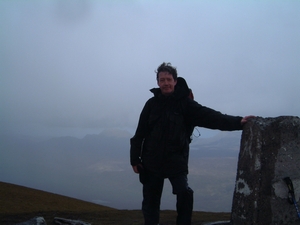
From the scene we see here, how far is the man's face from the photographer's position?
4.39 meters

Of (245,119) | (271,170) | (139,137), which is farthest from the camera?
(139,137)

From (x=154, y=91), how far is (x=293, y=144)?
1.99 m

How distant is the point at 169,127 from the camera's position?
4.31m

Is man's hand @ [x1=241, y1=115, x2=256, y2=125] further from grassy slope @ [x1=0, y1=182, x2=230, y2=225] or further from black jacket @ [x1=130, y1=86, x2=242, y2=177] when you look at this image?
grassy slope @ [x1=0, y1=182, x2=230, y2=225]

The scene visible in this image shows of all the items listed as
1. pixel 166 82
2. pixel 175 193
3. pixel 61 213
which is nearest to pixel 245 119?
pixel 166 82

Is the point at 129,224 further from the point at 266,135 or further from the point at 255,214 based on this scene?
the point at 266,135

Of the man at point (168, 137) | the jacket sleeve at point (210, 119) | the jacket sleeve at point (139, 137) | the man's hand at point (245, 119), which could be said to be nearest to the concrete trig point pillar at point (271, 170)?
the man's hand at point (245, 119)

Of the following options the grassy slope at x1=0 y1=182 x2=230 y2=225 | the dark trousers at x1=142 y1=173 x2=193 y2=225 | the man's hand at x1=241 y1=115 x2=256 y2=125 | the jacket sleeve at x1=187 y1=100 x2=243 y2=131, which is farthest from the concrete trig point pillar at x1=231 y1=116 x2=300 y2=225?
the grassy slope at x1=0 y1=182 x2=230 y2=225

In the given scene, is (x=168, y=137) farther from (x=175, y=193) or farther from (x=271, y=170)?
(x=271, y=170)

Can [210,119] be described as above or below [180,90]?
below

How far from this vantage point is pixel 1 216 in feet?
28.0

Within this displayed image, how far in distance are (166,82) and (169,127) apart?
2.06ft

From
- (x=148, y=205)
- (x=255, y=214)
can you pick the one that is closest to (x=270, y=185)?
(x=255, y=214)

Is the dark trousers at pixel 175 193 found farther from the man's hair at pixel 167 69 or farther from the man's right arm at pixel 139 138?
the man's hair at pixel 167 69
